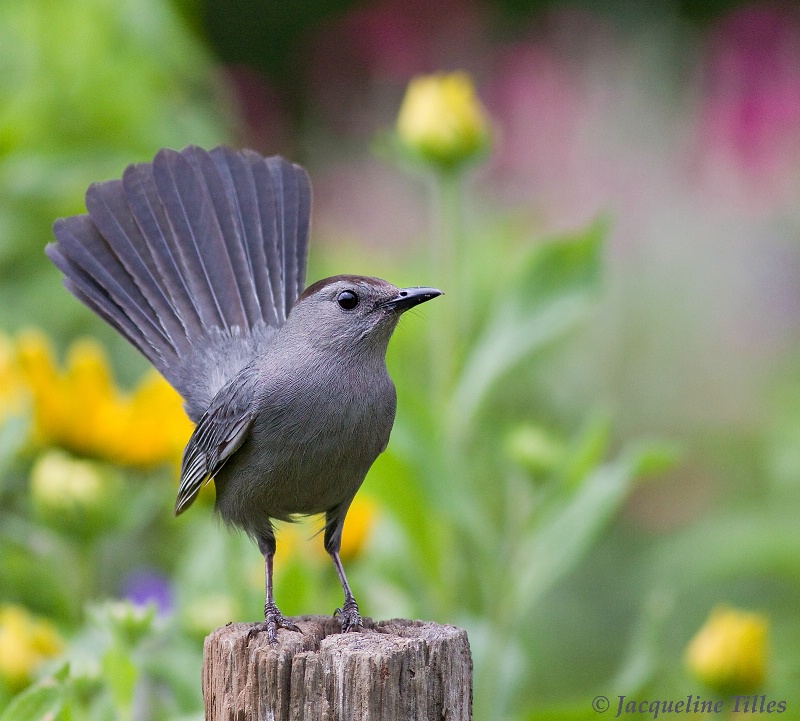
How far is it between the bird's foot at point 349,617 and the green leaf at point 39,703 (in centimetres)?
54

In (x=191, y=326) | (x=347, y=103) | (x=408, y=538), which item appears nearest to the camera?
(x=191, y=326)

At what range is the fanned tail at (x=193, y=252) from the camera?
113 inches

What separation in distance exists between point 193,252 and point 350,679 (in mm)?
1369

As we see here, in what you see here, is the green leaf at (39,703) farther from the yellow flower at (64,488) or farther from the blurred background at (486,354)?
the yellow flower at (64,488)

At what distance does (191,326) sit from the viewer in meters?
2.91

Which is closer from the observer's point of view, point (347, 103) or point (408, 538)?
point (408, 538)

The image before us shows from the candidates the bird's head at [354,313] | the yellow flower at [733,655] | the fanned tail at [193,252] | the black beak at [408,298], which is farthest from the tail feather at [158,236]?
the yellow flower at [733,655]

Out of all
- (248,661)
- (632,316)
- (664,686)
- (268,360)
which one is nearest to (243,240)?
(268,360)

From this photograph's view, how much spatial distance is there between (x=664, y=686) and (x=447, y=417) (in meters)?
1.29

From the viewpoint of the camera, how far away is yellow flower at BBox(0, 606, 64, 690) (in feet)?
9.12

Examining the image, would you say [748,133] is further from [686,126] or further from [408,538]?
[408,538]

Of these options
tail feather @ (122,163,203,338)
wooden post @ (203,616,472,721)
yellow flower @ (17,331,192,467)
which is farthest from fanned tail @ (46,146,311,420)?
wooden post @ (203,616,472,721)

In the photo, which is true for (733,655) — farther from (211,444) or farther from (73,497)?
(73,497)

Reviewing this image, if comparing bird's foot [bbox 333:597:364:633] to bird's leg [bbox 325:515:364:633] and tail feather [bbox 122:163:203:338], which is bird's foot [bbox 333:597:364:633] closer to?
bird's leg [bbox 325:515:364:633]
